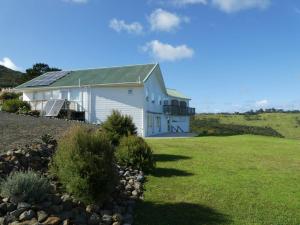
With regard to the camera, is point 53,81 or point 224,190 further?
point 53,81

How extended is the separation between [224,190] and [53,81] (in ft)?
117

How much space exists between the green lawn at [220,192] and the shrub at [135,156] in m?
0.50

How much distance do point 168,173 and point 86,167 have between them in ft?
21.1

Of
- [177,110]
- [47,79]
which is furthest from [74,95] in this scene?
[177,110]

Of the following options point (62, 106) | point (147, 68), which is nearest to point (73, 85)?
point (62, 106)

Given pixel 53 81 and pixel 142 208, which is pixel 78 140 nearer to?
pixel 142 208

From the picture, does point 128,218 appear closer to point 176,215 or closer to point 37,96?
point 176,215

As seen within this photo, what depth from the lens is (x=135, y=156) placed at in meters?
15.0

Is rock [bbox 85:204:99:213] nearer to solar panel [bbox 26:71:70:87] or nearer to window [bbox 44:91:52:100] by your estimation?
window [bbox 44:91:52:100]

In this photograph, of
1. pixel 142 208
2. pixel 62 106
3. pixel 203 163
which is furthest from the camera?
pixel 62 106

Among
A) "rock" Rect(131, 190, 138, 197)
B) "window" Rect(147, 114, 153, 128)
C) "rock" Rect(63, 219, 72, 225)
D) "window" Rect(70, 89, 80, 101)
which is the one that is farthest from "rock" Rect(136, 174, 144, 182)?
"window" Rect(70, 89, 80, 101)

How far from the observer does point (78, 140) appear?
31.2ft

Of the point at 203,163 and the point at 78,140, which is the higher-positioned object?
the point at 78,140

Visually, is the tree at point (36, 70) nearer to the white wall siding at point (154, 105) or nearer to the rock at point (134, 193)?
the white wall siding at point (154, 105)
